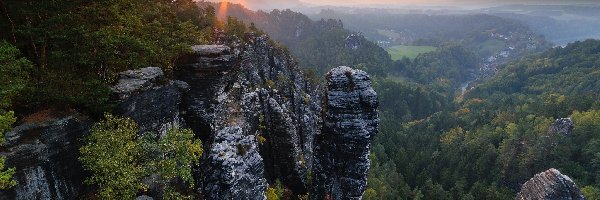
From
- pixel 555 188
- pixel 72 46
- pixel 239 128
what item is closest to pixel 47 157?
pixel 72 46

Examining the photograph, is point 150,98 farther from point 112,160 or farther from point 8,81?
point 8,81

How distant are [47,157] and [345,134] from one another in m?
20.5

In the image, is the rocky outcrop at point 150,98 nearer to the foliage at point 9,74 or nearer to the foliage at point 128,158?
the foliage at point 128,158

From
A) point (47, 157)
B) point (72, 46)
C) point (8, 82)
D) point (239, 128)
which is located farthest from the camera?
point (239, 128)

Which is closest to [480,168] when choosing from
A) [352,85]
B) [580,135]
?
[580,135]

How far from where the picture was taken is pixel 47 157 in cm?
2267

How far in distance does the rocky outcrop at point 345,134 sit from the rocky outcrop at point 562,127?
100359 mm

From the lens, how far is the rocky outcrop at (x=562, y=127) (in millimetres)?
111375

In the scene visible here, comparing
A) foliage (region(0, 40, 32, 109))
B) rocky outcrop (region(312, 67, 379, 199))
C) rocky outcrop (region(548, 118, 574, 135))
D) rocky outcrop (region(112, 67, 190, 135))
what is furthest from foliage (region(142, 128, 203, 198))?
rocky outcrop (region(548, 118, 574, 135))

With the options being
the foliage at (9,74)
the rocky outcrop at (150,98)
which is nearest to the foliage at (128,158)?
the rocky outcrop at (150,98)

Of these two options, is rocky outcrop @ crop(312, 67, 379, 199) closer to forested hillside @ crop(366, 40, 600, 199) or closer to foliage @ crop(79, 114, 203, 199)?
foliage @ crop(79, 114, 203, 199)

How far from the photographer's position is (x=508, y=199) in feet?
273

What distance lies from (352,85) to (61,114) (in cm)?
2017

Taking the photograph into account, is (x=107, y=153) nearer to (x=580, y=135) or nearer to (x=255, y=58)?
(x=255, y=58)
